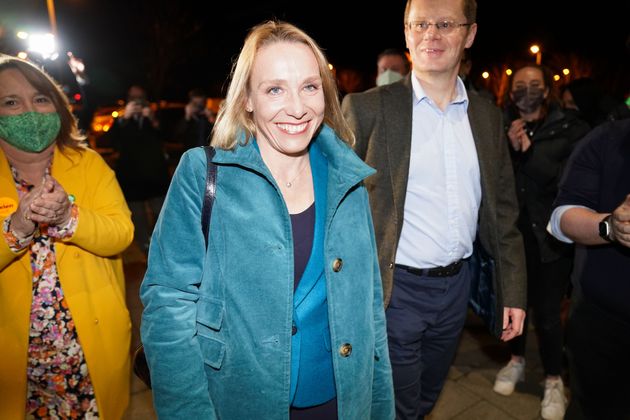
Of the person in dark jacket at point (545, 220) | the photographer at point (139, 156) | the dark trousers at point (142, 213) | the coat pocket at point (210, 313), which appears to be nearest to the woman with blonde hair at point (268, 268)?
the coat pocket at point (210, 313)

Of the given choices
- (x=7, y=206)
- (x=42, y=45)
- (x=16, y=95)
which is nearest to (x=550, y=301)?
(x=7, y=206)

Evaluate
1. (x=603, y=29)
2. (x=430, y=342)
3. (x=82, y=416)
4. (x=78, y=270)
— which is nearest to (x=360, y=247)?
(x=430, y=342)

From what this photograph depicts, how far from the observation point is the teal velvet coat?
1493 mm

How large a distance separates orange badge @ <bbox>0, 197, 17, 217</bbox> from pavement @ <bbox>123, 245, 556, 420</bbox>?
2.00 meters

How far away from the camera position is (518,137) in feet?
11.6

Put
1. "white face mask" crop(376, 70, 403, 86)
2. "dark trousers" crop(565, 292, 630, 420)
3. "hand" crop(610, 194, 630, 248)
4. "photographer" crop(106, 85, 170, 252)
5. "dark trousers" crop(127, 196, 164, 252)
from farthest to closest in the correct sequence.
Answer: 1. "dark trousers" crop(127, 196, 164, 252)
2. "photographer" crop(106, 85, 170, 252)
3. "white face mask" crop(376, 70, 403, 86)
4. "dark trousers" crop(565, 292, 630, 420)
5. "hand" crop(610, 194, 630, 248)

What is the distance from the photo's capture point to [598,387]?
226cm

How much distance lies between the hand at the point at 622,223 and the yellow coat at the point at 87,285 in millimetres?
2332

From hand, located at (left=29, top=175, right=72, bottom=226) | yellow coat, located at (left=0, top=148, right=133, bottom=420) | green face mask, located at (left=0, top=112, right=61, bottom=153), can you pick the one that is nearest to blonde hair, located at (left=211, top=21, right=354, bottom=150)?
hand, located at (left=29, top=175, right=72, bottom=226)

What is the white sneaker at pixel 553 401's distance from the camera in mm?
3289

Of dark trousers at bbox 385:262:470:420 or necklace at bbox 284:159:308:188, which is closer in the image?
necklace at bbox 284:159:308:188

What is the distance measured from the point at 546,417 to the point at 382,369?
216 centimetres

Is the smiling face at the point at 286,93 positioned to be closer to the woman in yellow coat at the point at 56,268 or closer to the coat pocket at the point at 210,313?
the coat pocket at the point at 210,313

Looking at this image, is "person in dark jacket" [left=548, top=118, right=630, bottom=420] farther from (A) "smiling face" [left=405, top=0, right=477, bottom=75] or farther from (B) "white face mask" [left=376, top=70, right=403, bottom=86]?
(B) "white face mask" [left=376, top=70, right=403, bottom=86]
